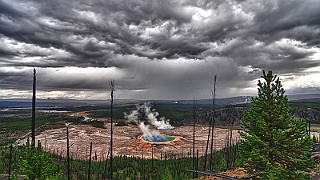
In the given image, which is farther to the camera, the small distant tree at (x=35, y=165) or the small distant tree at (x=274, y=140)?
the small distant tree at (x=35, y=165)

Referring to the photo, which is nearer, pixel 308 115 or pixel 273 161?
pixel 273 161

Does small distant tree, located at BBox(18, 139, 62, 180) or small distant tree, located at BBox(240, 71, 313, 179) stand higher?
small distant tree, located at BBox(240, 71, 313, 179)

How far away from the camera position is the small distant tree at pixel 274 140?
46.1 ft

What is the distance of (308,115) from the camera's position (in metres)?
154

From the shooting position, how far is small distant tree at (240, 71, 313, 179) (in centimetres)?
1405

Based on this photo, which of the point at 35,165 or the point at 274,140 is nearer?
the point at 274,140

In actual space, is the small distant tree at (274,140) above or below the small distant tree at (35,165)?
above

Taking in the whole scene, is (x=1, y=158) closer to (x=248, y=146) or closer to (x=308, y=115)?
(x=248, y=146)

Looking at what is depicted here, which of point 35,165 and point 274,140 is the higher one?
point 274,140

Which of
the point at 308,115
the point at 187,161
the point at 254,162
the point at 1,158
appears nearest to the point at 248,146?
the point at 254,162

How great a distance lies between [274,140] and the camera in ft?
48.3

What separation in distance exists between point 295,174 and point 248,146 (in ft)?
10.5

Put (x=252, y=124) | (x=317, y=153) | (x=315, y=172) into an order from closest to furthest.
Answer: (x=252, y=124) < (x=315, y=172) < (x=317, y=153)

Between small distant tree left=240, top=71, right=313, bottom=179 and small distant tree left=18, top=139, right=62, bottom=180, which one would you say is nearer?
Answer: small distant tree left=240, top=71, right=313, bottom=179
